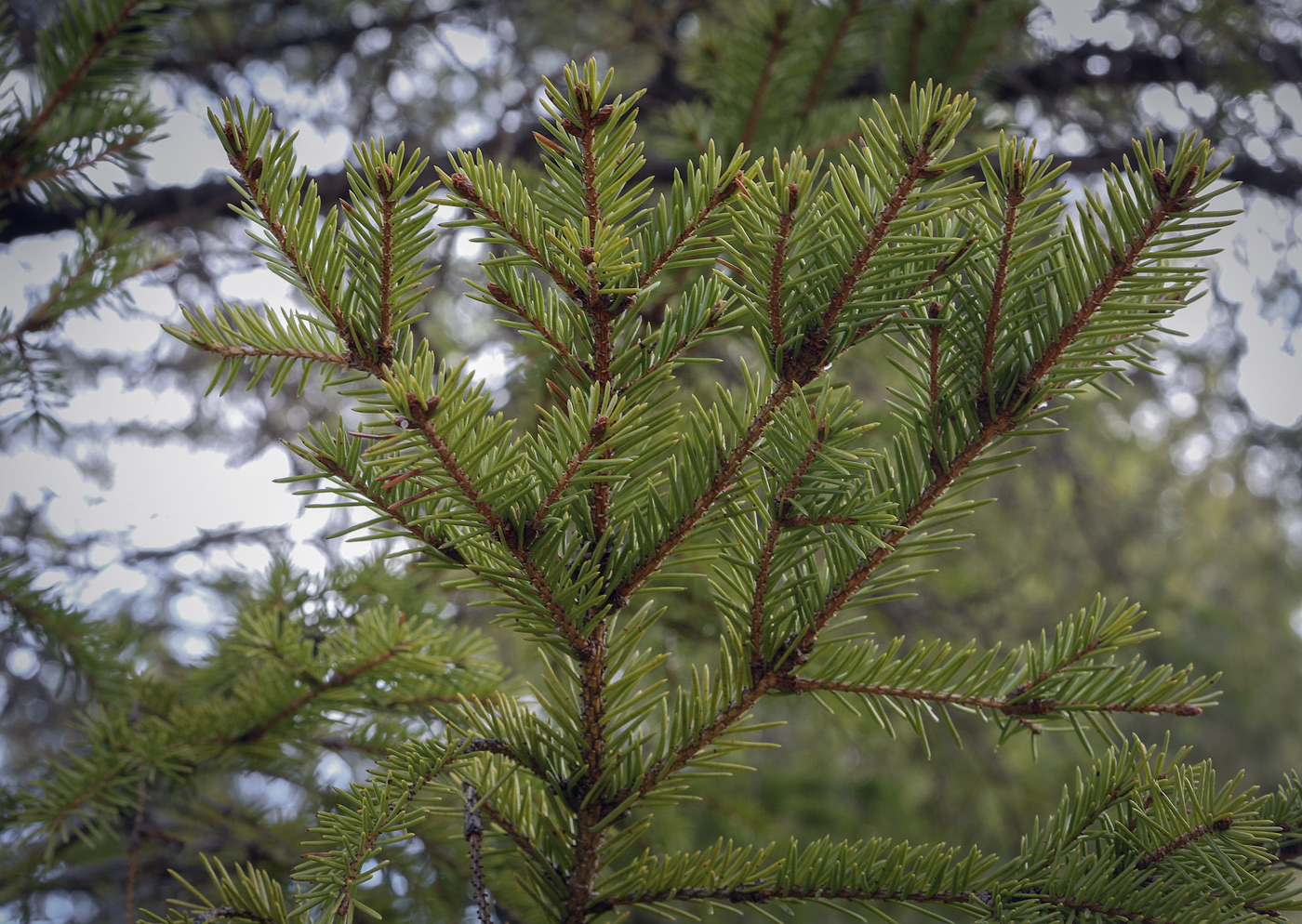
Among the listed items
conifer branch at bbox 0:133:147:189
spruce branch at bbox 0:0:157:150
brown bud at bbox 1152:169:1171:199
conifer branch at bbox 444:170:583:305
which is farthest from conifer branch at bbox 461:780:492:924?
spruce branch at bbox 0:0:157:150

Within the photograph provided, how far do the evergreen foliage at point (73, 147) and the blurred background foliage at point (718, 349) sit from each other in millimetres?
80

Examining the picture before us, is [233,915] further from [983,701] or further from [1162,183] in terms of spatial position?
[1162,183]

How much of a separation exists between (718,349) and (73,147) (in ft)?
5.93

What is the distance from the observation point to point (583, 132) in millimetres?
543

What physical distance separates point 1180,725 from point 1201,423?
2327 millimetres

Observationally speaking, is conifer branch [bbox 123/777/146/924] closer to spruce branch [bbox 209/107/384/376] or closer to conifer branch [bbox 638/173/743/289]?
spruce branch [bbox 209/107/384/376]

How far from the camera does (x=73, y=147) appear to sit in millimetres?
1347

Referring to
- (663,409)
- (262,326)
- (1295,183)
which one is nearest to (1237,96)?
(1295,183)

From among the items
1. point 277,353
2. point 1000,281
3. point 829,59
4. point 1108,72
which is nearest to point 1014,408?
point 1000,281

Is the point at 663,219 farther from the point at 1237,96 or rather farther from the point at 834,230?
the point at 1237,96

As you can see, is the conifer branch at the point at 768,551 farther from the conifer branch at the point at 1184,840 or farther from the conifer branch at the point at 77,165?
the conifer branch at the point at 77,165

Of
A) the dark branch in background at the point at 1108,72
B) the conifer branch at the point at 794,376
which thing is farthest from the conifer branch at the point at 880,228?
the dark branch in background at the point at 1108,72

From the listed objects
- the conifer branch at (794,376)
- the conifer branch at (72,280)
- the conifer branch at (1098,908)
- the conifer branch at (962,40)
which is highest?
the conifer branch at (962,40)

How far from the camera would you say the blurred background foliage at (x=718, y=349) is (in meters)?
1.49
